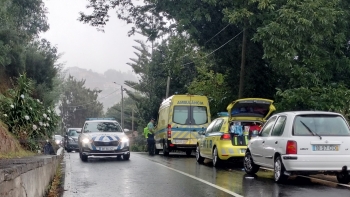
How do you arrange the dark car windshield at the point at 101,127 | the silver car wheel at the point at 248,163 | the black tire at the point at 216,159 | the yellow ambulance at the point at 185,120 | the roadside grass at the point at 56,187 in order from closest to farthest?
1. the roadside grass at the point at 56,187
2. the silver car wheel at the point at 248,163
3. the black tire at the point at 216,159
4. the dark car windshield at the point at 101,127
5. the yellow ambulance at the point at 185,120

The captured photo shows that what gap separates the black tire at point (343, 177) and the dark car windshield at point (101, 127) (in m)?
11.4

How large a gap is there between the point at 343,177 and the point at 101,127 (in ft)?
39.3

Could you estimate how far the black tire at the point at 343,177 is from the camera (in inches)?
478

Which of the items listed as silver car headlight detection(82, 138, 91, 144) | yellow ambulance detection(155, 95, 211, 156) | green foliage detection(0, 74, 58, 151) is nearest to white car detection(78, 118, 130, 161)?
silver car headlight detection(82, 138, 91, 144)

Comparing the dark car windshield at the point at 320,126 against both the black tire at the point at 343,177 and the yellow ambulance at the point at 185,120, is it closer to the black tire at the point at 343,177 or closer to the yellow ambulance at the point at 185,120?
the black tire at the point at 343,177

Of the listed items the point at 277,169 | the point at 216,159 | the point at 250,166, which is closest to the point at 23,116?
the point at 216,159

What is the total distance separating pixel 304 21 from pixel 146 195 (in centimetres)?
1076

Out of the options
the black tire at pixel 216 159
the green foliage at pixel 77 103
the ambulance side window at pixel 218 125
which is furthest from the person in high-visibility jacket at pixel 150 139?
the green foliage at pixel 77 103

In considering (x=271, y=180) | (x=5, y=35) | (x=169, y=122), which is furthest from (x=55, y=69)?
(x=271, y=180)

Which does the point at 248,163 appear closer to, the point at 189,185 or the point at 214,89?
the point at 189,185

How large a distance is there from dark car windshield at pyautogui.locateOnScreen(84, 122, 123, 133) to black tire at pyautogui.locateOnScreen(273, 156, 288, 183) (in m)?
10.7

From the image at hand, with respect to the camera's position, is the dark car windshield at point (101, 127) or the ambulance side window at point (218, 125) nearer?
the ambulance side window at point (218, 125)

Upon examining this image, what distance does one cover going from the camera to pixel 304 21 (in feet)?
61.9

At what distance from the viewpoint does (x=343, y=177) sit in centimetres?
1244
